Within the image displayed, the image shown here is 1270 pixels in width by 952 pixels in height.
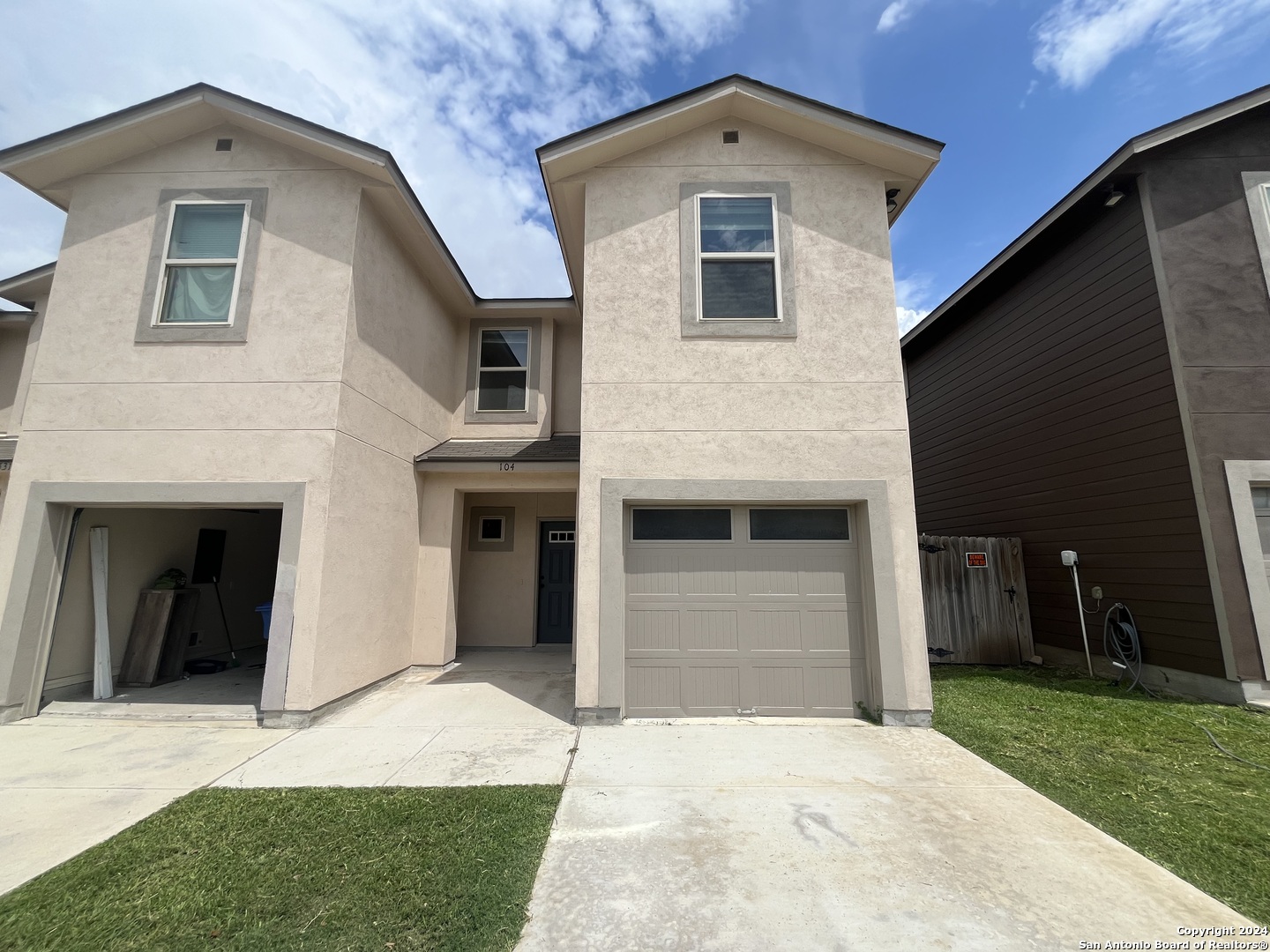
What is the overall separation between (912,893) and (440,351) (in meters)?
8.75

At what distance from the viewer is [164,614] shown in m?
7.14

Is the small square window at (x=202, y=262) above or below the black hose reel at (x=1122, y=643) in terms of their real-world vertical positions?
above

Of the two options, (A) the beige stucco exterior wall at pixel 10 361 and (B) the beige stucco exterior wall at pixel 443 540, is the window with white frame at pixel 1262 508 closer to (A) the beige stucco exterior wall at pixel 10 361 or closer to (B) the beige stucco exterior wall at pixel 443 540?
(B) the beige stucco exterior wall at pixel 443 540

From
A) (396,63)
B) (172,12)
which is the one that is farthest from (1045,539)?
(172,12)

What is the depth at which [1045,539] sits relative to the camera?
902cm

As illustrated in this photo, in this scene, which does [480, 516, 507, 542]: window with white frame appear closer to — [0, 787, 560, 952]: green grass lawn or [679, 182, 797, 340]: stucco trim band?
[679, 182, 797, 340]: stucco trim band

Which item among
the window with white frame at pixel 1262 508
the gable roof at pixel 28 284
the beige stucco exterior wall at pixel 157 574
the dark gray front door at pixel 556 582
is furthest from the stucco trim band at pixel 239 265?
the window with white frame at pixel 1262 508

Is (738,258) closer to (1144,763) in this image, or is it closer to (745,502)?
(745,502)

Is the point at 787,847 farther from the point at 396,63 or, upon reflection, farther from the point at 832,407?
the point at 396,63

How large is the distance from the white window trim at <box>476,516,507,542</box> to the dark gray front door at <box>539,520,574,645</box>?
0.63 meters

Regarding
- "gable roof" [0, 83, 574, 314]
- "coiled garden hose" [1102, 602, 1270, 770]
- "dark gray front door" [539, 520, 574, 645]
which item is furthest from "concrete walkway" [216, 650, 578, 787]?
"coiled garden hose" [1102, 602, 1270, 770]

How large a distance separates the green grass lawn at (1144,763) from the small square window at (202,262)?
363 inches

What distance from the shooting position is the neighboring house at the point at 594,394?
5848 mm

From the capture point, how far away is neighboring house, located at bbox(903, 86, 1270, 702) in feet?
21.3
